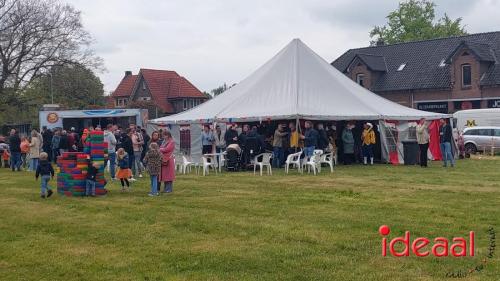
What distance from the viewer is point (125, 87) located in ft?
225

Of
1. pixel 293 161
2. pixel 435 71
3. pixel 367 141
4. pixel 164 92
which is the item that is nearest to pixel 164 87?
pixel 164 92

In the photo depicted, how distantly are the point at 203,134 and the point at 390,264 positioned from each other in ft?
50.2

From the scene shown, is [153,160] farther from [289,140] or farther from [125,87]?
[125,87]

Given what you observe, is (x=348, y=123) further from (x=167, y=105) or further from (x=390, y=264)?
(x=167, y=105)

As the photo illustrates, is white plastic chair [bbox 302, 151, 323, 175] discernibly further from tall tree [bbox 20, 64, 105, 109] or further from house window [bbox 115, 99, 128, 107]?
house window [bbox 115, 99, 128, 107]

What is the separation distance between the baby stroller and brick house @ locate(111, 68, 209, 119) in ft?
142

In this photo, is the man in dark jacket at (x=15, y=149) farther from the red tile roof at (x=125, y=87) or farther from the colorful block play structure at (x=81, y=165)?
the red tile roof at (x=125, y=87)

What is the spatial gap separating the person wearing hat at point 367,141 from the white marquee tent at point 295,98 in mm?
562

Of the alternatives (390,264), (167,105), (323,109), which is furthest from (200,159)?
(167,105)

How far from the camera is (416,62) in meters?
44.8

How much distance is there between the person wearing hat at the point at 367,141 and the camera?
21484 millimetres

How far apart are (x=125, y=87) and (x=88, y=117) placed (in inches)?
1353

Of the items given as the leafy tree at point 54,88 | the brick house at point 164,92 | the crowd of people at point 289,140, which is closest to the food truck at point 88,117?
the leafy tree at point 54,88

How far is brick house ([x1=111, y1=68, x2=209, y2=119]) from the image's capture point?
2520 inches
